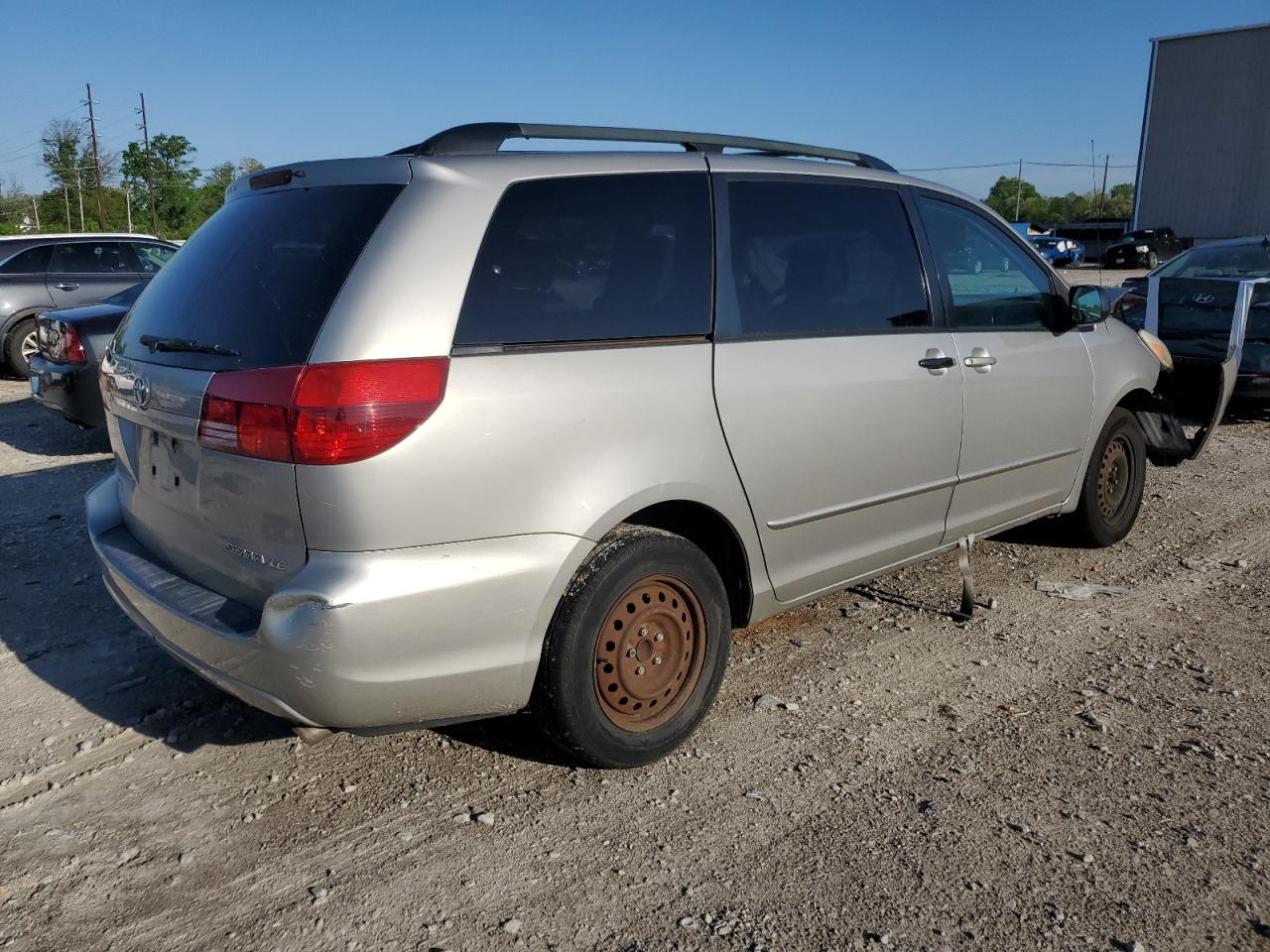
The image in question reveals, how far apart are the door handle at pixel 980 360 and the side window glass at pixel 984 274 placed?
0.13m

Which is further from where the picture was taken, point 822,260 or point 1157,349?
point 1157,349

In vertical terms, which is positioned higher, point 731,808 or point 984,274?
point 984,274

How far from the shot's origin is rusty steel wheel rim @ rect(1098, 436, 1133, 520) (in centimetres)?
536

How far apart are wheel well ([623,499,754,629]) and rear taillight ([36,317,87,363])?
565 cm

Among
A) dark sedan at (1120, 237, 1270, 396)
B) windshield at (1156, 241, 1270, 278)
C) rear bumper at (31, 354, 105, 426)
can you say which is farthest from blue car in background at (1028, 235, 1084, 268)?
rear bumper at (31, 354, 105, 426)

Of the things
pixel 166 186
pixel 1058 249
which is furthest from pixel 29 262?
pixel 166 186

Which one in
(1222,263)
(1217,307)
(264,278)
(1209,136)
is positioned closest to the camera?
(264,278)

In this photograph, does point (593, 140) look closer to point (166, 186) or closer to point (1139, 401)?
point (1139, 401)

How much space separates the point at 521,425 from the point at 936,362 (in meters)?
1.94

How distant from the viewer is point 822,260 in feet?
12.5

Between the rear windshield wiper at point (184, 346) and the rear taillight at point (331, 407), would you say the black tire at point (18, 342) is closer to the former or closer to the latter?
the rear windshield wiper at point (184, 346)

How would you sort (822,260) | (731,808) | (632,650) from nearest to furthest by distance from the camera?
(731,808), (632,650), (822,260)

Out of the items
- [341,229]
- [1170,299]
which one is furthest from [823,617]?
[1170,299]

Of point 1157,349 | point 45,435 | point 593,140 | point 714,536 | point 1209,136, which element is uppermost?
point 1209,136
